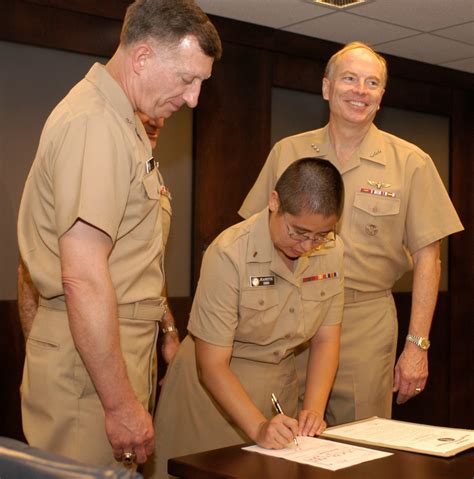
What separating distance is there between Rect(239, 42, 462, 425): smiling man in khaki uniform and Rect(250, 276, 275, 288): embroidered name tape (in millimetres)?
582

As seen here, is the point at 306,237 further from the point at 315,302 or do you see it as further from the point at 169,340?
the point at 169,340

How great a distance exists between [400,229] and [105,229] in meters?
1.62

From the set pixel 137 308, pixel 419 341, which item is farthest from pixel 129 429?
pixel 419 341

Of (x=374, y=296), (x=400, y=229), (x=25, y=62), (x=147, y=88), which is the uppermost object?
(x=25, y=62)

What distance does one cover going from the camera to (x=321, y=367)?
8.99ft

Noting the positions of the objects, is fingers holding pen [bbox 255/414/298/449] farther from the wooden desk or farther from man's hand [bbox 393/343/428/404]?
man's hand [bbox 393/343/428/404]

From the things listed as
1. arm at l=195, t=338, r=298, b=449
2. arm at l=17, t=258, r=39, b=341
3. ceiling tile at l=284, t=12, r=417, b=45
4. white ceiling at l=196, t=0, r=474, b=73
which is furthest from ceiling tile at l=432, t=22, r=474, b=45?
arm at l=17, t=258, r=39, b=341

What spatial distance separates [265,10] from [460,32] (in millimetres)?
1187

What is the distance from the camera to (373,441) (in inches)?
88.0

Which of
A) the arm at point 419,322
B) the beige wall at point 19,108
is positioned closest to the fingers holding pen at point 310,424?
the arm at point 419,322

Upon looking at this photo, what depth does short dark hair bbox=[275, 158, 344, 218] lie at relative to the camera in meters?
2.48

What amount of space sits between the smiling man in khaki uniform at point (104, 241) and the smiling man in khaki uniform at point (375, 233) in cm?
117

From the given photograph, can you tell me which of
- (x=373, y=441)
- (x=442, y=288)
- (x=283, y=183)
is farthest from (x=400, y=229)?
(x=442, y=288)

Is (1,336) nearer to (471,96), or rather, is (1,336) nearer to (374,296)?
(374,296)
